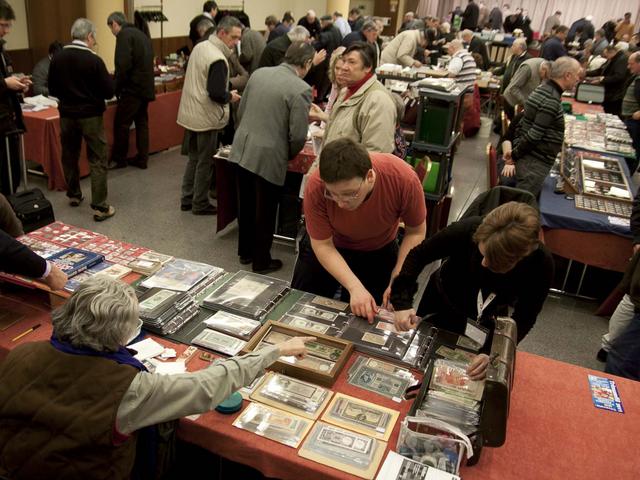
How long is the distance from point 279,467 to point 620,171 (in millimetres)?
4515

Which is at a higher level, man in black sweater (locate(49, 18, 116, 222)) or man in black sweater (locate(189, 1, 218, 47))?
man in black sweater (locate(189, 1, 218, 47))

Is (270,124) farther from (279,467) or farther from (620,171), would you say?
(620,171)

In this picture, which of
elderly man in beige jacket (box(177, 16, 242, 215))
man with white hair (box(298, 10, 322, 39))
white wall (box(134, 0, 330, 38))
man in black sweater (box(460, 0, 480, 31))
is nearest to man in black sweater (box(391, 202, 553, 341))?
elderly man in beige jacket (box(177, 16, 242, 215))

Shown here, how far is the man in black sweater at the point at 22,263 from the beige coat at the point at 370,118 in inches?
69.8

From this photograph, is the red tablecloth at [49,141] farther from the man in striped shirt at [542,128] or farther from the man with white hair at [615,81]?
the man with white hair at [615,81]

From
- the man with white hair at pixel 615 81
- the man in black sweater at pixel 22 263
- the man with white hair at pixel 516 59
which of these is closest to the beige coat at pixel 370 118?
the man in black sweater at pixel 22 263

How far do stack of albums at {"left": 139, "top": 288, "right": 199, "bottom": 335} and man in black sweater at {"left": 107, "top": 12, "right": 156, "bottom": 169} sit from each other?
12.7 feet

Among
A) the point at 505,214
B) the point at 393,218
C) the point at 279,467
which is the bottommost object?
the point at 279,467

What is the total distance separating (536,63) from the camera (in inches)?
267

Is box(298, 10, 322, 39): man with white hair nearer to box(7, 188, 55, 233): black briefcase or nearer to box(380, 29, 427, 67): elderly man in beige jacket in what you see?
box(380, 29, 427, 67): elderly man in beige jacket

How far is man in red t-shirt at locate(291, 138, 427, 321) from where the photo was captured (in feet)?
6.72

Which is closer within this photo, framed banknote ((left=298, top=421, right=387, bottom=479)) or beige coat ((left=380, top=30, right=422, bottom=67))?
framed banknote ((left=298, top=421, right=387, bottom=479))

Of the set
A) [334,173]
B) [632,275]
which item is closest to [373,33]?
[632,275]

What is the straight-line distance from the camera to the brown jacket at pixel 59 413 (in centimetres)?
143
